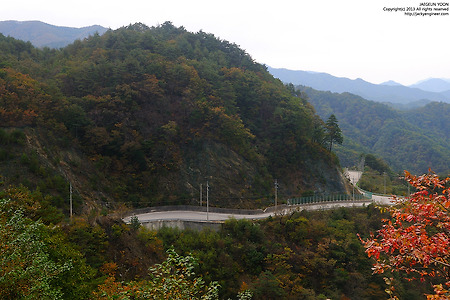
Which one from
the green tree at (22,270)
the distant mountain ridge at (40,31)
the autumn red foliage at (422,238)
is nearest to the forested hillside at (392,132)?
the autumn red foliage at (422,238)

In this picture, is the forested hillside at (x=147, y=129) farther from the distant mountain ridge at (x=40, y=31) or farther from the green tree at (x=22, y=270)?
the distant mountain ridge at (x=40, y=31)

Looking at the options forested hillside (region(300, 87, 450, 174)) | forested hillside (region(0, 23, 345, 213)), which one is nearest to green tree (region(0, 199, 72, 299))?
forested hillside (region(0, 23, 345, 213))

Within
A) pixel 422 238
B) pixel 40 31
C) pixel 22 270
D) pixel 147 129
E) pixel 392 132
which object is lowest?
pixel 392 132

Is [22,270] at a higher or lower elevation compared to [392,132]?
higher

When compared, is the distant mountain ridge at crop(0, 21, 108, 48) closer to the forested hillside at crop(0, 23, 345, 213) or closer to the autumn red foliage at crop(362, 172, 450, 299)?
the forested hillside at crop(0, 23, 345, 213)

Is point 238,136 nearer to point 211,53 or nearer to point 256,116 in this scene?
point 256,116

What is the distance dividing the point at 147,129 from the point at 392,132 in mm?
100595

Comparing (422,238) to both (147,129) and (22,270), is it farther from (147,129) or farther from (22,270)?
(147,129)

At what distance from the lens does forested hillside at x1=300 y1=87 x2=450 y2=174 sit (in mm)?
89562

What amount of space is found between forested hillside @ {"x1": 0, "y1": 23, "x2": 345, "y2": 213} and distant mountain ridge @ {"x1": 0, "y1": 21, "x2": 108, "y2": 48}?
10398cm

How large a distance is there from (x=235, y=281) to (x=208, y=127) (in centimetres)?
1943

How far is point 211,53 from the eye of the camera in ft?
175

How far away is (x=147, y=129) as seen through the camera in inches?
1453

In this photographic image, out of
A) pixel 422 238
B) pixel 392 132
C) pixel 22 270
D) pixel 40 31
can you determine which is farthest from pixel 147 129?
pixel 40 31
